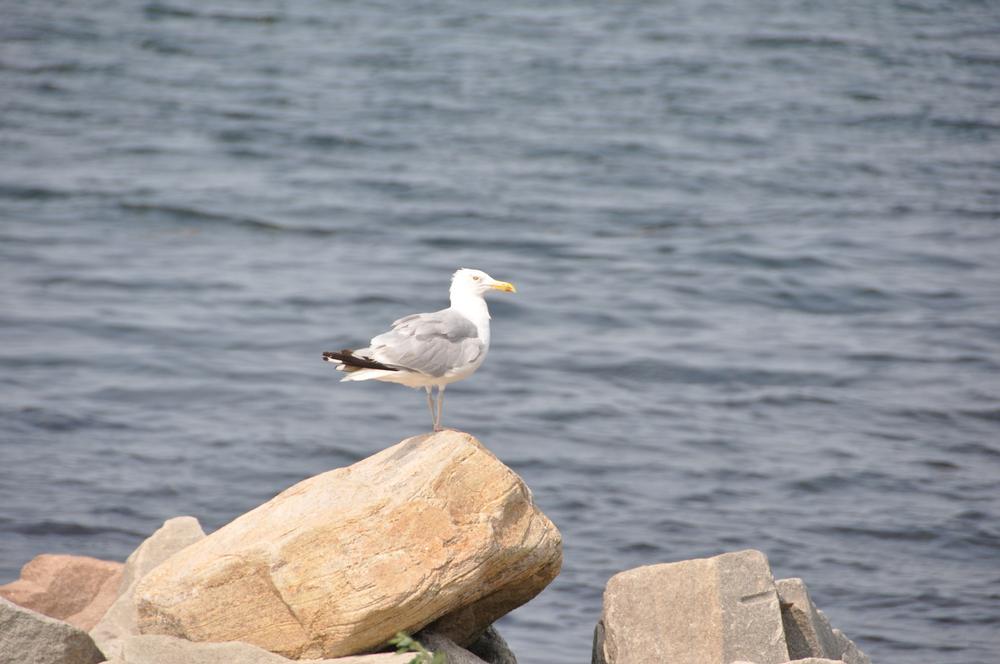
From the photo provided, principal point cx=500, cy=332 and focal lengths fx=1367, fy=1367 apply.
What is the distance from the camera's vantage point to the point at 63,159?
23.1 metres

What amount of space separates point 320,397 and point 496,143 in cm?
1030

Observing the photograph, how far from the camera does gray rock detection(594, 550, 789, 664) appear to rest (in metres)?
7.17

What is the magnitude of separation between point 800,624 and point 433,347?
8.51 ft

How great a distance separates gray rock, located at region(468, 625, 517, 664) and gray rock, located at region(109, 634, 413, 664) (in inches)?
50.8

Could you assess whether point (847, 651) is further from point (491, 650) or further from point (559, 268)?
point (559, 268)

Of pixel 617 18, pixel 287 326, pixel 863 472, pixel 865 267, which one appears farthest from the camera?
pixel 617 18

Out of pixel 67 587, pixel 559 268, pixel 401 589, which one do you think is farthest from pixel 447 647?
pixel 559 268

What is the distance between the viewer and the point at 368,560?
668 centimetres

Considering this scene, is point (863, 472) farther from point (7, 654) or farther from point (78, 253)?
point (78, 253)

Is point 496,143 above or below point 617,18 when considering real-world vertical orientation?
below

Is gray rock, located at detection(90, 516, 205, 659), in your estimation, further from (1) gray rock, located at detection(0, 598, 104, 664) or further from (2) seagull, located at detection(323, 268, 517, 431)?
(2) seagull, located at detection(323, 268, 517, 431)

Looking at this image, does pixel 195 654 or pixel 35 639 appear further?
pixel 35 639

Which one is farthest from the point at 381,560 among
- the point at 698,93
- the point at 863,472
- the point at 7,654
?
the point at 698,93

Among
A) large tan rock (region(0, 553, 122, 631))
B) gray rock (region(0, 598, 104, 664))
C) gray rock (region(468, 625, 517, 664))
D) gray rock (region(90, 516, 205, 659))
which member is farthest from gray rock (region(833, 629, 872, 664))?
large tan rock (region(0, 553, 122, 631))
